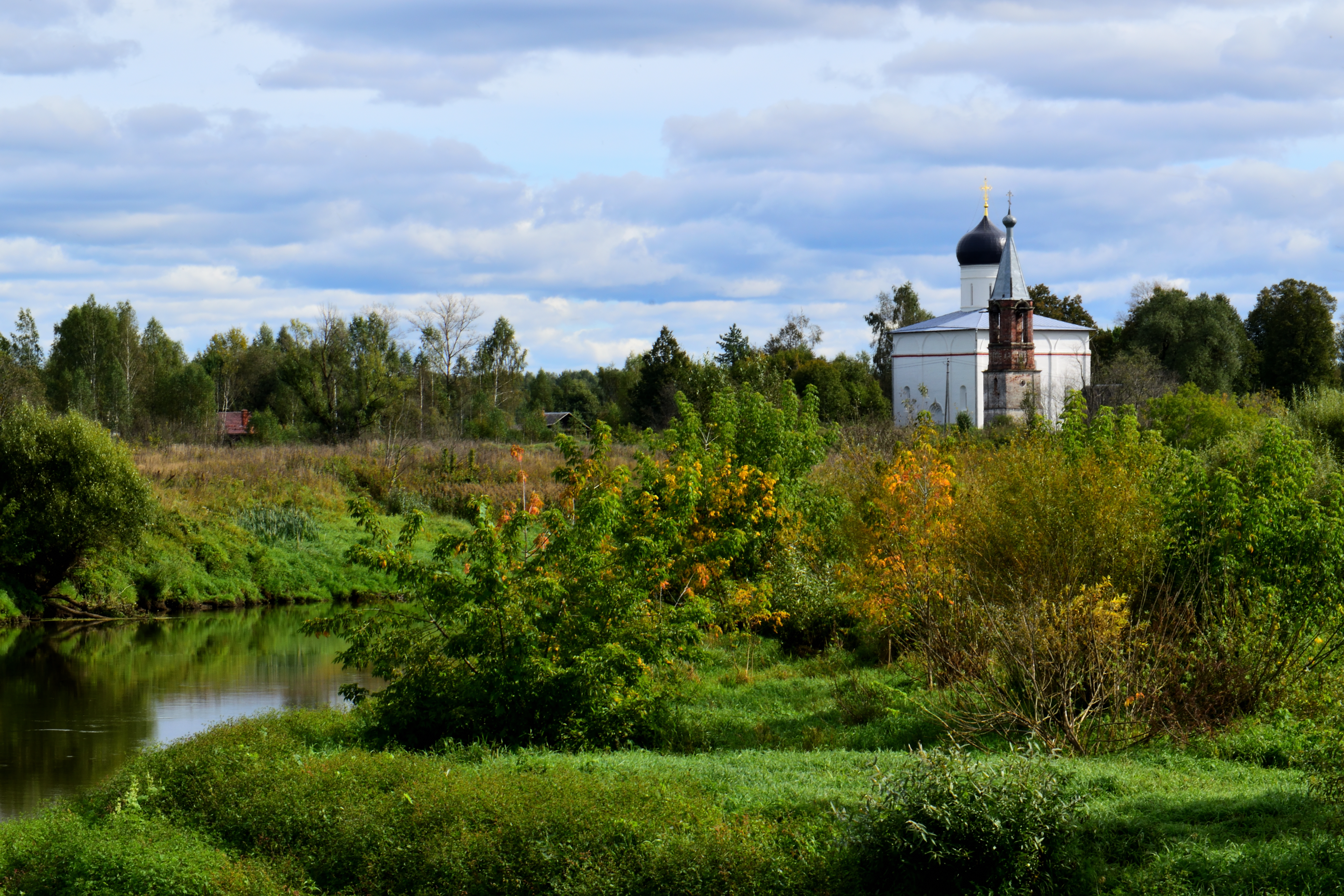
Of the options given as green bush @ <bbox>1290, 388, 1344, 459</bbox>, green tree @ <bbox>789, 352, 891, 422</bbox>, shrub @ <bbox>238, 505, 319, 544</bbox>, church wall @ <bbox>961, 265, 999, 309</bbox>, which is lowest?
shrub @ <bbox>238, 505, 319, 544</bbox>

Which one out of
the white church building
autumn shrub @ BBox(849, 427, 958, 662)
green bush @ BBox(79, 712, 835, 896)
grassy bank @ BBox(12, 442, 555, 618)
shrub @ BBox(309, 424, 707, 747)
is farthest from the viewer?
the white church building

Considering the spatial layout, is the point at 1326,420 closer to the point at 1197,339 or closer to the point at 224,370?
the point at 1197,339

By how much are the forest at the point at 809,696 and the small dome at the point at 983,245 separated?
45246 millimetres

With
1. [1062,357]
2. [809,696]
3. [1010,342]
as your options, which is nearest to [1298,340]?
[1062,357]

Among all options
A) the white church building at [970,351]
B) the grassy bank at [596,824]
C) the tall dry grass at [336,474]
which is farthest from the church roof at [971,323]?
the grassy bank at [596,824]

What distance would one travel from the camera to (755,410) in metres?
22.1

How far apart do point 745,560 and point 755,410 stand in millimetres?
2735

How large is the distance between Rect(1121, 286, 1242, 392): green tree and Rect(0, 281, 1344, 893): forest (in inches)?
1498

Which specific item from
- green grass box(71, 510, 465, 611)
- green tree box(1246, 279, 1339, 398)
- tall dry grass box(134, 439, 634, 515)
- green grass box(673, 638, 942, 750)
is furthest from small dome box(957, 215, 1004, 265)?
green grass box(673, 638, 942, 750)

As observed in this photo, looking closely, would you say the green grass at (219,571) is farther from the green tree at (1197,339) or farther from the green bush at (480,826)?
the green tree at (1197,339)

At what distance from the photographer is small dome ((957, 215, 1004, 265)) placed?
231 feet

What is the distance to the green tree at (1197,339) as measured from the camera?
203 feet

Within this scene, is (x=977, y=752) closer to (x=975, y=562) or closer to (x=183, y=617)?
(x=975, y=562)

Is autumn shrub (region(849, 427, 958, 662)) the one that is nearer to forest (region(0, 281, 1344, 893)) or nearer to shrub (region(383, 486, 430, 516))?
forest (region(0, 281, 1344, 893))
